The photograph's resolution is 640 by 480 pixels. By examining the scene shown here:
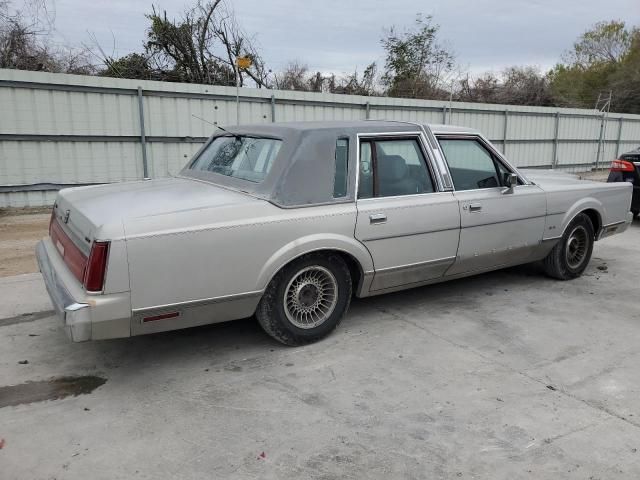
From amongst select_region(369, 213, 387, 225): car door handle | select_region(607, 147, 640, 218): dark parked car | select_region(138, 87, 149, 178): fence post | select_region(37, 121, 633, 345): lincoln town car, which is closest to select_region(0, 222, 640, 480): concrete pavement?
select_region(37, 121, 633, 345): lincoln town car

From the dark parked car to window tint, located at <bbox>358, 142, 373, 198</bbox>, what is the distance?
21.1 feet

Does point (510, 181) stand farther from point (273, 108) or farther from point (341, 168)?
point (273, 108)

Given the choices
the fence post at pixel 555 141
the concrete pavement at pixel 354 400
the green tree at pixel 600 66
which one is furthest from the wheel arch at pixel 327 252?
the green tree at pixel 600 66

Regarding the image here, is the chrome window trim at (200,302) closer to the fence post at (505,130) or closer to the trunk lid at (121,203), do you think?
the trunk lid at (121,203)

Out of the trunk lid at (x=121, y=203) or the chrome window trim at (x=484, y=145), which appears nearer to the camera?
the trunk lid at (x=121, y=203)

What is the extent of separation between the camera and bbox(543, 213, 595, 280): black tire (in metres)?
5.69

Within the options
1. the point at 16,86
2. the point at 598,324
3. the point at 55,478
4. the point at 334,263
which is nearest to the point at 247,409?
the point at 55,478

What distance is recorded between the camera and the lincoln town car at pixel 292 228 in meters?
3.24

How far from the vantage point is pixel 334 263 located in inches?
160

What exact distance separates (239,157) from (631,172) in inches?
285

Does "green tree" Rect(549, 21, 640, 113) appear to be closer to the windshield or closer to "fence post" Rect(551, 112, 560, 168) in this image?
"fence post" Rect(551, 112, 560, 168)

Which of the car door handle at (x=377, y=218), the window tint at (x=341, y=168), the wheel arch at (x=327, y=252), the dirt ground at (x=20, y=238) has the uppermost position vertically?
the window tint at (x=341, y=168)

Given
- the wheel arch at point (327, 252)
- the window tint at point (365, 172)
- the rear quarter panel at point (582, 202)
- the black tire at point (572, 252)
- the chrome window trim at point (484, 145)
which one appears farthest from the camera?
the black tire at point (572, 252)

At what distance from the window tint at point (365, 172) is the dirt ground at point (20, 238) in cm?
410
